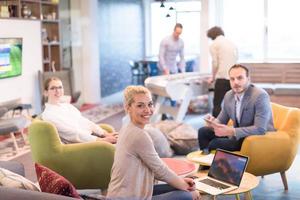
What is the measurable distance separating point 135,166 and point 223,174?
85 centimetres

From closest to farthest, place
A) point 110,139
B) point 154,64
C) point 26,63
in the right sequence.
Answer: point 110,139
point 26,63
point 154,64

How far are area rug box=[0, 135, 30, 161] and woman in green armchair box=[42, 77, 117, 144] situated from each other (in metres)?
1.72

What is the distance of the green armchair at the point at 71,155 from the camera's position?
3.74m

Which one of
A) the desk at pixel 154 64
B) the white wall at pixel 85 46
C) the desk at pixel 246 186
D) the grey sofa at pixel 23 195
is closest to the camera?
the grey sofa at pixel 23 195

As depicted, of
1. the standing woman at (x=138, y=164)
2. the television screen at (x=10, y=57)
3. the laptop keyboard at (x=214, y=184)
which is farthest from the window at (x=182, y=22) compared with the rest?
the standing woman at (x=138, y=164)

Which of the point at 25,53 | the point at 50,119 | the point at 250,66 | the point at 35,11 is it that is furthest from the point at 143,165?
the point at 250,66

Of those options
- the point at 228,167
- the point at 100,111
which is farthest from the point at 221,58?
the point at 228,167

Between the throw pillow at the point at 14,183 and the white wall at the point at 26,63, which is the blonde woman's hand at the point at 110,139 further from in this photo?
the white wall at the point at 26,63

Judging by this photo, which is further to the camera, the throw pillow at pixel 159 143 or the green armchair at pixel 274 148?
the throw pillow at pixel 159 143

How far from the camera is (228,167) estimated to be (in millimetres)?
3156

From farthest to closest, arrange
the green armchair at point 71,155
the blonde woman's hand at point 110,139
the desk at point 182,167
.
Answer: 1. the blonde woman's hand at point 110,139
2. the green armchair at point 71,155
3. the desk at point 182,167

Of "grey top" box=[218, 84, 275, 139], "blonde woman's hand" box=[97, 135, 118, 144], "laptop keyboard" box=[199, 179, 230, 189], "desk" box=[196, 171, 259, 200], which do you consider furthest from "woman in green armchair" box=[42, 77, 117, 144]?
"desk" box=[196, 171, 259, 200]

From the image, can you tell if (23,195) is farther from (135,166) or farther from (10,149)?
(10,149)

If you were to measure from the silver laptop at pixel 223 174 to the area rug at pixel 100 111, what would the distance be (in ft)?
15.8
